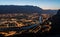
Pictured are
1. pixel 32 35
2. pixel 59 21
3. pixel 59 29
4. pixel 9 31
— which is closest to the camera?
pixel 32 35

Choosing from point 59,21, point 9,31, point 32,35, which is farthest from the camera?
point 9,31

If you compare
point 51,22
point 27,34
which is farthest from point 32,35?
point 51,22

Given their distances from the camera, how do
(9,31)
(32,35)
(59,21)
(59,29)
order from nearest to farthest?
1. (32,35)
2. (59,29)
3. (59,21)
4. (9,31)

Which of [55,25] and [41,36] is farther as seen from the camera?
[55,25]

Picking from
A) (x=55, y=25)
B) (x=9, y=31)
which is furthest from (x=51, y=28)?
(x=9, y=31)

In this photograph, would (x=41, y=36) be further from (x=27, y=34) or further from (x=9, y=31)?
(x=9, y=31)

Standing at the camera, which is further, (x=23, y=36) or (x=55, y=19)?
(x=55, y=19)

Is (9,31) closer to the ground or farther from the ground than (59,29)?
closer to the ground

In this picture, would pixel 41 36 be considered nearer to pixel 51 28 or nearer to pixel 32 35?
pixel 32 35

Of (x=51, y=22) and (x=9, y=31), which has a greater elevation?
(x=51, y=22)
